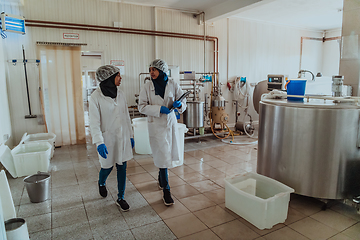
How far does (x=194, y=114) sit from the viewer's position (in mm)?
4910

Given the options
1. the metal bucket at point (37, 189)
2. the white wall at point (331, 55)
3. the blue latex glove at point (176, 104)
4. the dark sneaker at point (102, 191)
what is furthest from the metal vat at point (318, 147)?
the white wall at point (331, 55)

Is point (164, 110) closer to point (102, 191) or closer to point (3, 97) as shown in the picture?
point (102, 191)

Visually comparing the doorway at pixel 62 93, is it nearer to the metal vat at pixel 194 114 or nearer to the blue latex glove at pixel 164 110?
the metal vat at pixel 194 114

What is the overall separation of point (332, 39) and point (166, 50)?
19.0 ft

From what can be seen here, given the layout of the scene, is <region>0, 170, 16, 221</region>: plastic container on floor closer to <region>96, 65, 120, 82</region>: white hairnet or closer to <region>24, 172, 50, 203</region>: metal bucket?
<region>24, 172, 50, 203</region>: metal bucket

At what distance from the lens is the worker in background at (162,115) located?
242cm

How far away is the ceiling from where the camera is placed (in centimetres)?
492

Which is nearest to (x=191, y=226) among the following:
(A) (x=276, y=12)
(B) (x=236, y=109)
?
(B) (x=236, y=109)

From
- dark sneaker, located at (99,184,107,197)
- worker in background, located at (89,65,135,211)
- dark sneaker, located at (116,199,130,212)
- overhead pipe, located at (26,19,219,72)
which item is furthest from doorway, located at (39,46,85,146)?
dark sneaker, located at (116,199,130,212)

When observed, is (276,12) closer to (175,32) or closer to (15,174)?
(175,32)

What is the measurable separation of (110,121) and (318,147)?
191 centimetres

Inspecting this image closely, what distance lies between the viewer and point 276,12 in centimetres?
585

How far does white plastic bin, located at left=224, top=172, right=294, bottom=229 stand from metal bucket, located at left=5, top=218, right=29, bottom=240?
165cm

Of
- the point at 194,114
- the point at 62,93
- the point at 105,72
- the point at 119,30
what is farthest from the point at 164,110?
the point at 119,30
